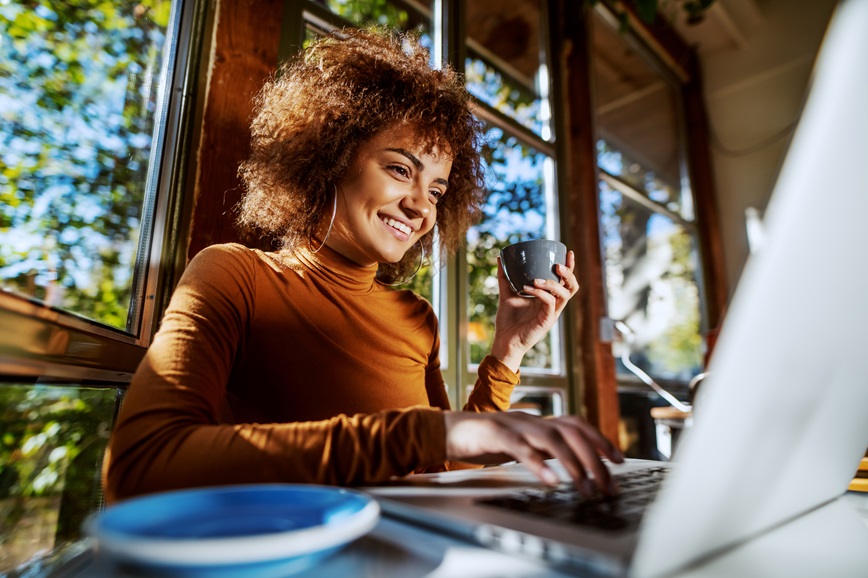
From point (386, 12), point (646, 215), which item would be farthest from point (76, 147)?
point (646, 215)

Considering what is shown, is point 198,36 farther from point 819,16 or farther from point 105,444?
point 819,16

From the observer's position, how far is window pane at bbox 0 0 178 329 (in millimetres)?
677

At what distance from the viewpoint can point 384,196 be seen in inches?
40.5

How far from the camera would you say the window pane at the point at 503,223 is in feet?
6.11

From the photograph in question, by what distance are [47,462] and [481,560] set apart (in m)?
0.68

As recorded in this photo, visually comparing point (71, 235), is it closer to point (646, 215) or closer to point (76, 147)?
point (76, 147)

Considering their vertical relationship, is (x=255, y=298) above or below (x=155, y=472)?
above

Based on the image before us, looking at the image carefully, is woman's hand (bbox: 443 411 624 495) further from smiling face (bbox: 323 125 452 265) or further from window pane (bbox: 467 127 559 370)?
window pane (bbox: 467 127 559 370)

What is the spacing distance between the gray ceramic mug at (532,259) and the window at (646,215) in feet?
6.17

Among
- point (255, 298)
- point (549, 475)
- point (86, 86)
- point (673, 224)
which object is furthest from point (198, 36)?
point (673, 224)

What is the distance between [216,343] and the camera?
692mm

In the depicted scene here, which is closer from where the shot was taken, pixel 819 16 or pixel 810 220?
pixel 810 220

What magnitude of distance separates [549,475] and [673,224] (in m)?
3.22

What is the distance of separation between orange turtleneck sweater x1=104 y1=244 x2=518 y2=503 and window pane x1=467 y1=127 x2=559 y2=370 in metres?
0.65
